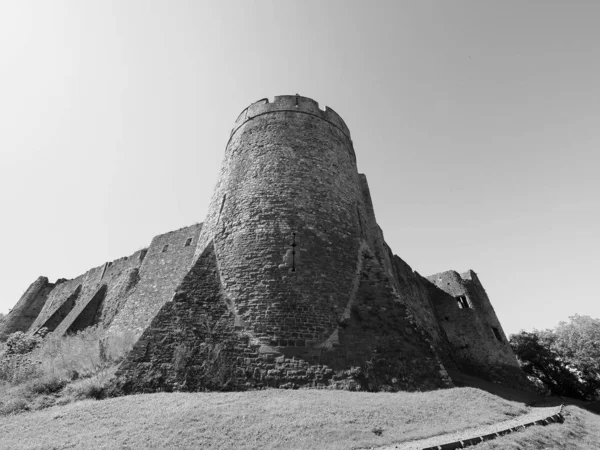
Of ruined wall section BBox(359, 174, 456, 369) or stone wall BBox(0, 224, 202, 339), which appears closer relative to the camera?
ruined wall section BBox(359, 174, 456, 369)


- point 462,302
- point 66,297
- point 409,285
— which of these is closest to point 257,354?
point 409,285

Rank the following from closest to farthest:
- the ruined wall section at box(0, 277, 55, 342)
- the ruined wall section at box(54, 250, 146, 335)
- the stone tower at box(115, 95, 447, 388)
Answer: the stone tower at box(115, 95, 447, 388) < the ruined wall section at box(54, 250, 146, 335) < the ruined wall section at box(0, 277, 55, 342)

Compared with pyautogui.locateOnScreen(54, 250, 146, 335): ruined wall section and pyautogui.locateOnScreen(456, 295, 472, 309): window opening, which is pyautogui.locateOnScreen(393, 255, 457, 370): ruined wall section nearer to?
pyautogui.locateOnScreen(456, 295, 472, 309): window opening

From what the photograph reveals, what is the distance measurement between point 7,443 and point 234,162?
8.90m

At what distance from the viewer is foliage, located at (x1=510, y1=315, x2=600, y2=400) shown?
20797 mm

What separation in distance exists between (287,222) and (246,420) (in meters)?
5.28

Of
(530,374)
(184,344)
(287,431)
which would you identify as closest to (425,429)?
(287,431)

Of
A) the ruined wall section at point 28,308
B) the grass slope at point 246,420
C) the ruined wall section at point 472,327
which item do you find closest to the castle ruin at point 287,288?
the grass slope at point 246,420

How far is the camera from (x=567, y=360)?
2295 centimetres

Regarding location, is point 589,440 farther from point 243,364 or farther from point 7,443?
point 7,443

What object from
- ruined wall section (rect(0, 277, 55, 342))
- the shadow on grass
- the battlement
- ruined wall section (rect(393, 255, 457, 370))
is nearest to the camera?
the shadow on grass

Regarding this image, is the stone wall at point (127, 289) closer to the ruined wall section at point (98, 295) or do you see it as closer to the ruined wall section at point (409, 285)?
the ruined wall section at point (98, 295)

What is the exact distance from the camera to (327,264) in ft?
29.1

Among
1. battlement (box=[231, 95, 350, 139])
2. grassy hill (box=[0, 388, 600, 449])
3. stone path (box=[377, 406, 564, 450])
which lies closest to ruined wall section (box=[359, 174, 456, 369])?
battlement (box=[231, 95, 350, 139])
